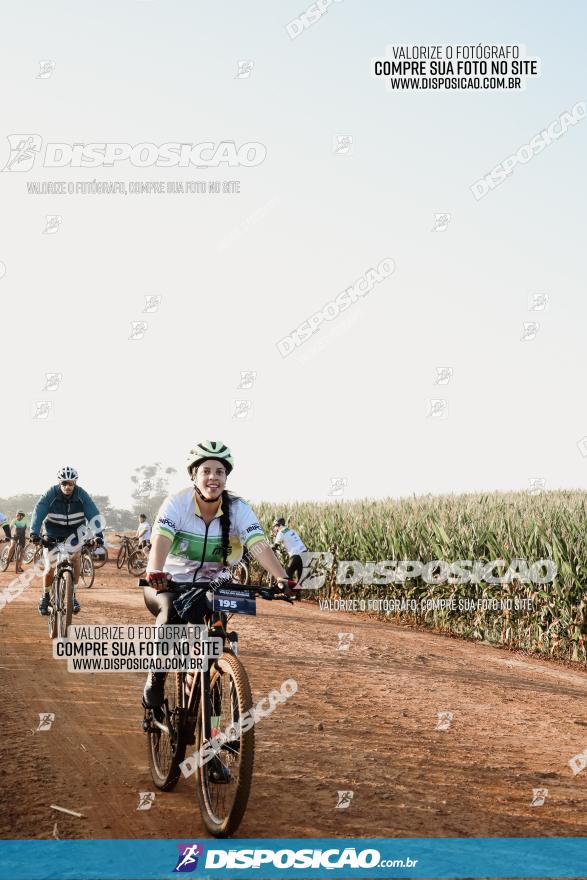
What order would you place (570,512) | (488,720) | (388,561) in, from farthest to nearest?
1. (388,561)
2. (570,512)
3. (488,720)

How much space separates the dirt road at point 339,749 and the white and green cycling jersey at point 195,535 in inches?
65.8

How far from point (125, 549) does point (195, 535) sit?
2627 centimetres

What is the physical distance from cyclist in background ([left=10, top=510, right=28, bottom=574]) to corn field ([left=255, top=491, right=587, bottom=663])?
11227mm

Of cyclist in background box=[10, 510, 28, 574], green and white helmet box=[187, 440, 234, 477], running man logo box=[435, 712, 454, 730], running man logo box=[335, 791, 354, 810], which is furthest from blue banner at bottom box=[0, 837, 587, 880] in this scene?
cyclist in background box=[10, 510, 28, 574]

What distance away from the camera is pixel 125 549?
31328 mm

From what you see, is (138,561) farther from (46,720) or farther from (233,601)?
(233,601)

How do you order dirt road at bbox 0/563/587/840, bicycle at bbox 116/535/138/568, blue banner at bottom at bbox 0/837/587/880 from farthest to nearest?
bicycle at bbox 116/535/138/568 < dirt road at bbox 0/563/587/840 < blue banner at bottom at bbox 0/837/587/880

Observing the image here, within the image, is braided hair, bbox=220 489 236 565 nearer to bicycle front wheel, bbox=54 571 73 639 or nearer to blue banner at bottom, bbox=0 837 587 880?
blue banner at bottom, bbox=0 837 587 880

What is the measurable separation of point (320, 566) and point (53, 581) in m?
11.7

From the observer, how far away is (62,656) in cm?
1155

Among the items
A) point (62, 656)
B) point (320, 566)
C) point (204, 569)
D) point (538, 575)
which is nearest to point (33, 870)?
point (204, 569)

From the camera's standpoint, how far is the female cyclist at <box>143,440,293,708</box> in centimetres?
579

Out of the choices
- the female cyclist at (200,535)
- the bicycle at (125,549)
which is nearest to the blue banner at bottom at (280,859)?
the female cyclist at (200,535)

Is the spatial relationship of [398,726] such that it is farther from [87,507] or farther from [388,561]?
[388,561]
